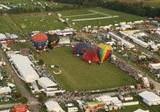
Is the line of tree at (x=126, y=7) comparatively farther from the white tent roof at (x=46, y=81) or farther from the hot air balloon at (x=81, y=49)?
the white tent roof at (x=46, y=81)

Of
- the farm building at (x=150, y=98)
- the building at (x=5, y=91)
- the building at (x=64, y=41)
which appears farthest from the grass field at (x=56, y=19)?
the farm building at (x=150, y=98)

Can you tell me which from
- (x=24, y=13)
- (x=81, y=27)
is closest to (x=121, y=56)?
(x=81, y=27)

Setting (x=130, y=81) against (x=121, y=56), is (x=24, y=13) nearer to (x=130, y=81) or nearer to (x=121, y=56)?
Answer: (x=121, y=56)

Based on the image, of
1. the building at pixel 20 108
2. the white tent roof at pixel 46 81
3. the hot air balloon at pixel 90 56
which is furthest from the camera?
the hot air balloon at pixel 90 56

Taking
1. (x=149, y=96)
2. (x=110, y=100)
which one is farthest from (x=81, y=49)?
(x=149, y=96)

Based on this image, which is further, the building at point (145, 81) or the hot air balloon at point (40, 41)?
the hot air balloon at point (40, 41)

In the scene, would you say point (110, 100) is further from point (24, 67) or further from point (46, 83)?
point (24, 67)

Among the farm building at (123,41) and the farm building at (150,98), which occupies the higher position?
the farm building at (123,41)
